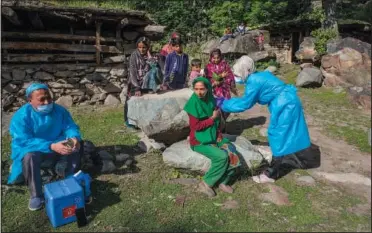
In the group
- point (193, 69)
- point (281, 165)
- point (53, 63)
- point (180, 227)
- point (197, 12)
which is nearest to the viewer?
point (180, 227)

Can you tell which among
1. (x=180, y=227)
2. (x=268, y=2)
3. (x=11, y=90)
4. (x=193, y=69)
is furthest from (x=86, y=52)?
(x=268, y=2)

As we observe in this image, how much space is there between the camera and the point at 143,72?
6.50 metres

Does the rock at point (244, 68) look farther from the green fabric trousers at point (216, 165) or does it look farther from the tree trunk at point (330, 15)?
the tree trunk at point (330, 15)

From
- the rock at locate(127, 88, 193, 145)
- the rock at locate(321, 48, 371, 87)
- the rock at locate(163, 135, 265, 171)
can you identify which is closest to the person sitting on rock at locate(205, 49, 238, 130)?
the rock at locate(127, 88, 193, 145)

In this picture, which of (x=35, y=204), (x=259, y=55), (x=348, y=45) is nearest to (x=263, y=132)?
(x=35, y=204)

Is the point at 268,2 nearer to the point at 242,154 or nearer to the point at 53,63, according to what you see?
the point at 53,63

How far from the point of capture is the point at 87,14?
913 centimetres

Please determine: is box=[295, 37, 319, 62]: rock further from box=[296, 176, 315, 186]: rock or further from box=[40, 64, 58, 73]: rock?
box=[296, 176, 315, 186]: rock

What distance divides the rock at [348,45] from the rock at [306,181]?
7470 mm

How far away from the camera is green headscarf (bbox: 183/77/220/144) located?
179 inches

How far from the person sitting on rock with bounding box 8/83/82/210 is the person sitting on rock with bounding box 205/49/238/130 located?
2.76 m

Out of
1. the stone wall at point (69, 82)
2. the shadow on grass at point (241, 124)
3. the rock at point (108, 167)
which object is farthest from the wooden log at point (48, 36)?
the rock at point (108, 167)

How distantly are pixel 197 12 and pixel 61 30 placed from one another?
15568 millimetres

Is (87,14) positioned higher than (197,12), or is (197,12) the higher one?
(197,12)
